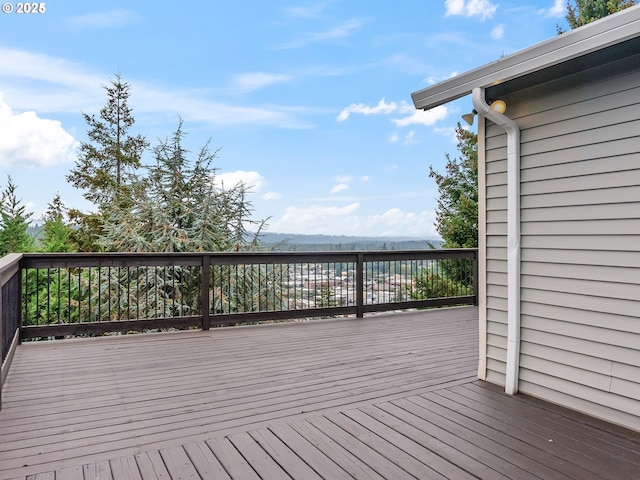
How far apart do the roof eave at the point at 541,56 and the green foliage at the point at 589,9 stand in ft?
28.5

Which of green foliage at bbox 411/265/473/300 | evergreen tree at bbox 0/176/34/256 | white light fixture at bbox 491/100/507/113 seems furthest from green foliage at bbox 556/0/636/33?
evergreen tree at bbox 0/176/34/256

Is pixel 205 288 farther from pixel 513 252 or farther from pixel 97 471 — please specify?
pixel 513 252

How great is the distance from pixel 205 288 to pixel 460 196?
23.5 feet

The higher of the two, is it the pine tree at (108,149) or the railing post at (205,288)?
the pine tree at (108,149)

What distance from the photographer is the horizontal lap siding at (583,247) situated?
2.35 m

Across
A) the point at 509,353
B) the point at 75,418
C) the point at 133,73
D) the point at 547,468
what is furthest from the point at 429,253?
the point at 133,73

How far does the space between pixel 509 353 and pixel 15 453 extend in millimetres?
2900

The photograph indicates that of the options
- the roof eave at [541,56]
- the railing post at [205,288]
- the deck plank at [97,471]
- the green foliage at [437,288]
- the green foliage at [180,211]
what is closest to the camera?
the deck plank at [97,471]

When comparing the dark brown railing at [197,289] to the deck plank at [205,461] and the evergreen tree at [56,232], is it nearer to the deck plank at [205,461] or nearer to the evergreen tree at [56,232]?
the evergreen tree at [56,232]

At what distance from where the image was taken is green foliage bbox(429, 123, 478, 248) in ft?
31.8

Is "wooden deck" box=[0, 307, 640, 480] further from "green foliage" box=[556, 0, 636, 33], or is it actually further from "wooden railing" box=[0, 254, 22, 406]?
"green foliage" box=[556, 0, 636, 33]

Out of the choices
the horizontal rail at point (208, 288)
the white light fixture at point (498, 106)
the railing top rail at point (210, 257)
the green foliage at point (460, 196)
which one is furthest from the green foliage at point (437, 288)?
the white light fixture at point (498, 106)

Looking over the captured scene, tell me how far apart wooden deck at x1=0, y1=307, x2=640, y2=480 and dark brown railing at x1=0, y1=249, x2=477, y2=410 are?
0.68 meters

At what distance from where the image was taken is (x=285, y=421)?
7.89 ft
